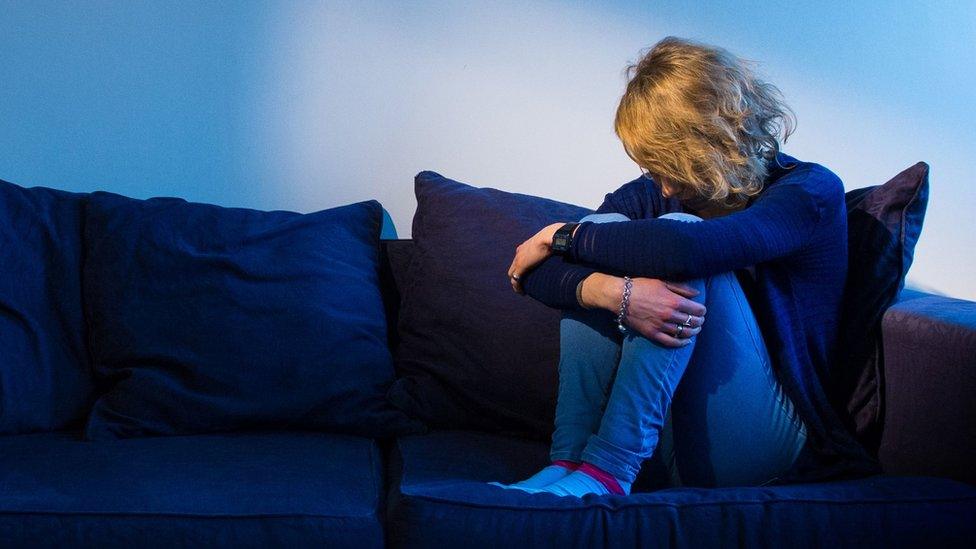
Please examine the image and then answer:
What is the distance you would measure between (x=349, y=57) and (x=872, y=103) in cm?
129

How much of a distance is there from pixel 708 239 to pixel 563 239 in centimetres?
28

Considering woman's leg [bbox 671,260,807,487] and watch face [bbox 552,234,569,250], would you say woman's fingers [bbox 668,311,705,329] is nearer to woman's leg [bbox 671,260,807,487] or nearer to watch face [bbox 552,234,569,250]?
woman's leg [bbox 671,260,807,487]

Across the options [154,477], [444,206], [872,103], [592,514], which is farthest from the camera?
[872,103]

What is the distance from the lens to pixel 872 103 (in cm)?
238

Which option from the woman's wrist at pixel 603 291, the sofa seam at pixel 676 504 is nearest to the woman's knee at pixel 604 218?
the woman's wrist at pixel 603 291

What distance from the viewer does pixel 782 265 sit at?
1.63m

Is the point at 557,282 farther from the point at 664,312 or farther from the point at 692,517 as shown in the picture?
the point at 692,517

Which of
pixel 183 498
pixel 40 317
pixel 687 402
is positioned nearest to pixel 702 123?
pixel 687 402

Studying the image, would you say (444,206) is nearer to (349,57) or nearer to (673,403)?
(349,57)

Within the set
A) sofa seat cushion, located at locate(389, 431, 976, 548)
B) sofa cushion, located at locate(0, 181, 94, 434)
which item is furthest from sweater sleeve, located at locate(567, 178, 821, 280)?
sofa cushion, located at locate(0, 181, 94, 434)

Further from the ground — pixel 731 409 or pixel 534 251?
pixel 534 251

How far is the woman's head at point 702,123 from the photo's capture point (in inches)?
63.1

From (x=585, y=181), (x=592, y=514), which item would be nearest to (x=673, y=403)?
(x=592, y=514)

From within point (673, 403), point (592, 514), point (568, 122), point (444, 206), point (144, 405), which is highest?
point (568, 122)
